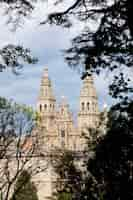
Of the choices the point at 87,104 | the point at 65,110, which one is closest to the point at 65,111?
the point at 65,110

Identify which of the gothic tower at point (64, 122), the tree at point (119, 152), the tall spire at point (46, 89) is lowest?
the tree at point (119, 152)

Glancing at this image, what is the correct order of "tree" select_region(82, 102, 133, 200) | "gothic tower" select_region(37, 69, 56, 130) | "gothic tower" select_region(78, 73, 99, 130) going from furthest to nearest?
"gothic tower" select_region(37, 69, 56, 130) → "gothic tower" select_region(78, 73, 99, 130) → "tree" select_region(82, 102, 133, 200)

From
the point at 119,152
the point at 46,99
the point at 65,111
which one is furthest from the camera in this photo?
the point at 65,111

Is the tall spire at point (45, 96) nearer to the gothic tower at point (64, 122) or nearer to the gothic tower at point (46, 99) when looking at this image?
the gothic tower at point (46, 99)

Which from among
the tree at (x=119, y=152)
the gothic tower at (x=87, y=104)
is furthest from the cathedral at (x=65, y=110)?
the tree at (x=119, y=152)

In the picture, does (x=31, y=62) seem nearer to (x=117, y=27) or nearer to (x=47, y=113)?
(x=117, y=27)

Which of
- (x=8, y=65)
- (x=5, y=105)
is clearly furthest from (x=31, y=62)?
(x=5, y=105)

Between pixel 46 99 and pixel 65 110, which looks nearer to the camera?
pixel 46 99

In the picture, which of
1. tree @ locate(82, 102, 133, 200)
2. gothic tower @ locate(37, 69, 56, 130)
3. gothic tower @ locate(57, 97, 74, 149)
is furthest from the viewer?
gothic tower @ locate(37, 69, 56, 130)

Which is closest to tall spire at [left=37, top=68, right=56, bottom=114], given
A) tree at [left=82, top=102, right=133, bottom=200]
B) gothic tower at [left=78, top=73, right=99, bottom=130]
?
gothic tower at [left=78, top=73, right=99, bottom=130]

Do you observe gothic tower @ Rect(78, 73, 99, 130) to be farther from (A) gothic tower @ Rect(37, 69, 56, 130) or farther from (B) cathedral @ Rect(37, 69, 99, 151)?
(A) gothic tower @ Rect(37, 69, 56, 130)

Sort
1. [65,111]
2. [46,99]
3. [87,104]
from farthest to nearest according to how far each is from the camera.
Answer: [65,111] < [87,104] < [46,99]

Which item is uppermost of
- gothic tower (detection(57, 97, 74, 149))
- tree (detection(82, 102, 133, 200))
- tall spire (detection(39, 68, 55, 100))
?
tall spire (detection(39, 68, 55, 100))

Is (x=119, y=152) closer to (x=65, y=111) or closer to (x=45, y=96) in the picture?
(x=45, y=96)
